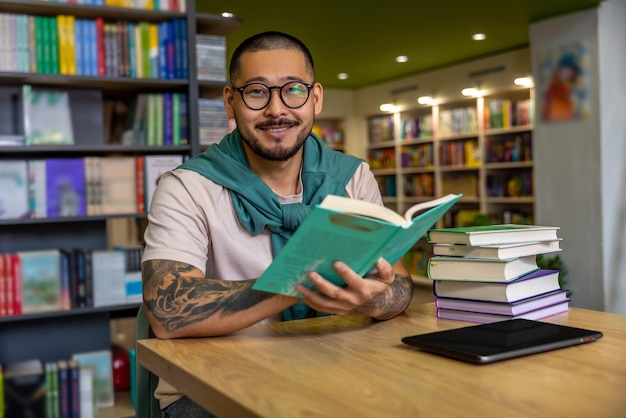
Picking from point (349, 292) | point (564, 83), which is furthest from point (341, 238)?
point (564, 83)

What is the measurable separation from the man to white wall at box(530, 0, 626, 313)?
4.03 meters

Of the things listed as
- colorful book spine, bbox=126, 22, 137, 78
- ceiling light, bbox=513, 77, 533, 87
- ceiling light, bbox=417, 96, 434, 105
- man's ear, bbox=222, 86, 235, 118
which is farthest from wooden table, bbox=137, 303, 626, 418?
ceiling light, bbox=417, 96, 434, 105

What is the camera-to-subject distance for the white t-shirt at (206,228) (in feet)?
5.08

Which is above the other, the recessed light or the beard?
the recessed light

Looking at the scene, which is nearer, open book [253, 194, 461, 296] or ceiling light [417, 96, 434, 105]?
open book [253, 194, 461, 296]

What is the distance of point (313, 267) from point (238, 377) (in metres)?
0.23

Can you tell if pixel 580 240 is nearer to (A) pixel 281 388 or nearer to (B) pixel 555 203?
(B) pixel 555 203

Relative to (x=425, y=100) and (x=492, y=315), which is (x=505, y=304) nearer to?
(x=492, y=315)

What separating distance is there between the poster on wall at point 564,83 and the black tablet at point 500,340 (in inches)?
181

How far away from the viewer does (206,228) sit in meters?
1.64

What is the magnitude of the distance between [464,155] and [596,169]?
253 centimetres

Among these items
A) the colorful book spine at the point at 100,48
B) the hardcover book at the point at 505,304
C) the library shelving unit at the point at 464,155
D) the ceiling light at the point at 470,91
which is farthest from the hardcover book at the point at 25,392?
the ceiling light at the point at 470,91

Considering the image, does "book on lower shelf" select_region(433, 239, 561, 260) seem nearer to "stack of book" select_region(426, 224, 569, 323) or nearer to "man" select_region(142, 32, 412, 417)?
"stack of book" select_region(426, 224, 569, 323)

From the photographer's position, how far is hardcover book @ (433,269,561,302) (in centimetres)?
140
